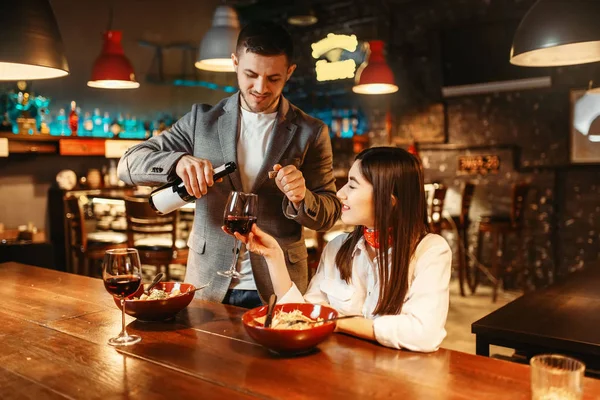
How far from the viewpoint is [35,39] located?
1.95 m

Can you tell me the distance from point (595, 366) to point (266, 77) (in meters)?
1.42

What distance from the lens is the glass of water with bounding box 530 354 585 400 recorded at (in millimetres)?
1015

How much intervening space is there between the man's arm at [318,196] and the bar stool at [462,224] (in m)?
3.79

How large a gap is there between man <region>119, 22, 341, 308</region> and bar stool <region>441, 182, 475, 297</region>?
383cm

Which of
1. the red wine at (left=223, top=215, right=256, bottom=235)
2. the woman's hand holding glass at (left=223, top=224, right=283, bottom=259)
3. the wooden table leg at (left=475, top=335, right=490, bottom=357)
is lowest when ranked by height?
the wooden table leg at (left=475, top=335, right=490, bottom=357)

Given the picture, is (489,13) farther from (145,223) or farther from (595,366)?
(595,366)

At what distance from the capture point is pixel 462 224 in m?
5.87

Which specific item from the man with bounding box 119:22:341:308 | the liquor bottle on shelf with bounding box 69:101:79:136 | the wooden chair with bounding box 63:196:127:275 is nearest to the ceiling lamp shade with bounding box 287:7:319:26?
the liquor bottle on shelf with bounding box 69:101:79:136

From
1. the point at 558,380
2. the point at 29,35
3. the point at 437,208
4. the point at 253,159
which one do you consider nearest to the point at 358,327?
the point at 558,380

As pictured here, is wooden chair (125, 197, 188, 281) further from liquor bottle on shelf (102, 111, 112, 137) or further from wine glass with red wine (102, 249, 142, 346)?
wine glass with red wine (102, 249, 142, 346)

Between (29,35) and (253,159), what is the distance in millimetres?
885

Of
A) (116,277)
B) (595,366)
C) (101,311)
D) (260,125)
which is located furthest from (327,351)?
(260,125)

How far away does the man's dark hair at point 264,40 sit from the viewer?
1.96 m

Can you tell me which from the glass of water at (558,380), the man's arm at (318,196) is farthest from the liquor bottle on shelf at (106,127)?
the glass of water at (558,380)
